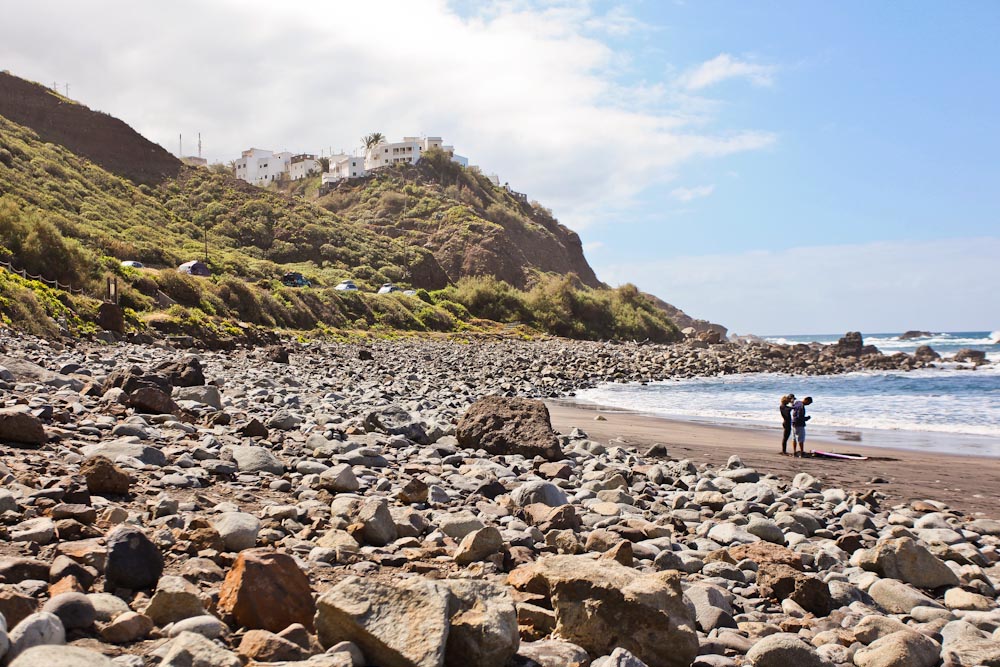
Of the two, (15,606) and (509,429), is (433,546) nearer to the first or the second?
(15,606)

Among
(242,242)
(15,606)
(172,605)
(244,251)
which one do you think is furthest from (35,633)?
(242,242)

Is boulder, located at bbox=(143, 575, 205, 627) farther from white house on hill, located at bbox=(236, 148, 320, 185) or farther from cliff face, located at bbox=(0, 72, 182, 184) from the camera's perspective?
Result: white house on hill, located at bbox=(236, 148, 320, 185)

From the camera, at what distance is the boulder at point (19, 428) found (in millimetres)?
5676

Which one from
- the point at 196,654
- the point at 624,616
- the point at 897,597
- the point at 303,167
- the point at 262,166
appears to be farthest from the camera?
the point at 262,166

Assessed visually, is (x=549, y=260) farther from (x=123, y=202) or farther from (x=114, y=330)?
(x=114, y=330)

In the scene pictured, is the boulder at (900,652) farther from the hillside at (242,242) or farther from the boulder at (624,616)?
the hillside at (242,242)

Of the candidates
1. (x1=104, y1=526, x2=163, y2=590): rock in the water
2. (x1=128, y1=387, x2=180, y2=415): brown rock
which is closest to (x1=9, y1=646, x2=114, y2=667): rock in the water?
(x1=104, y1=526, x2=163, y2=590): rock in the water

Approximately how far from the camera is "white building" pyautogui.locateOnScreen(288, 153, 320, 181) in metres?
130

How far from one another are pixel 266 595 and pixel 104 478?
228 cm

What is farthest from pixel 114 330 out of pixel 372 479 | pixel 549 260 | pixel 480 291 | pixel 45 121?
pixel 549 260

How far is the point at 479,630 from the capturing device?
282 centimetres

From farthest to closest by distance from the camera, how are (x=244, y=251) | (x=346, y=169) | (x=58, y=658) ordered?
(x=346, y=169)
(x=244, y=251)
(x=58, y=658)

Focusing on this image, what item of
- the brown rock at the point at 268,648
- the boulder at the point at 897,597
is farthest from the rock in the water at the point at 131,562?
the boulder at the point at 897,597

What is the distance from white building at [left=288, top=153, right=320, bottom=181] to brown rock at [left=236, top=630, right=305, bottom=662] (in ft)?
435
